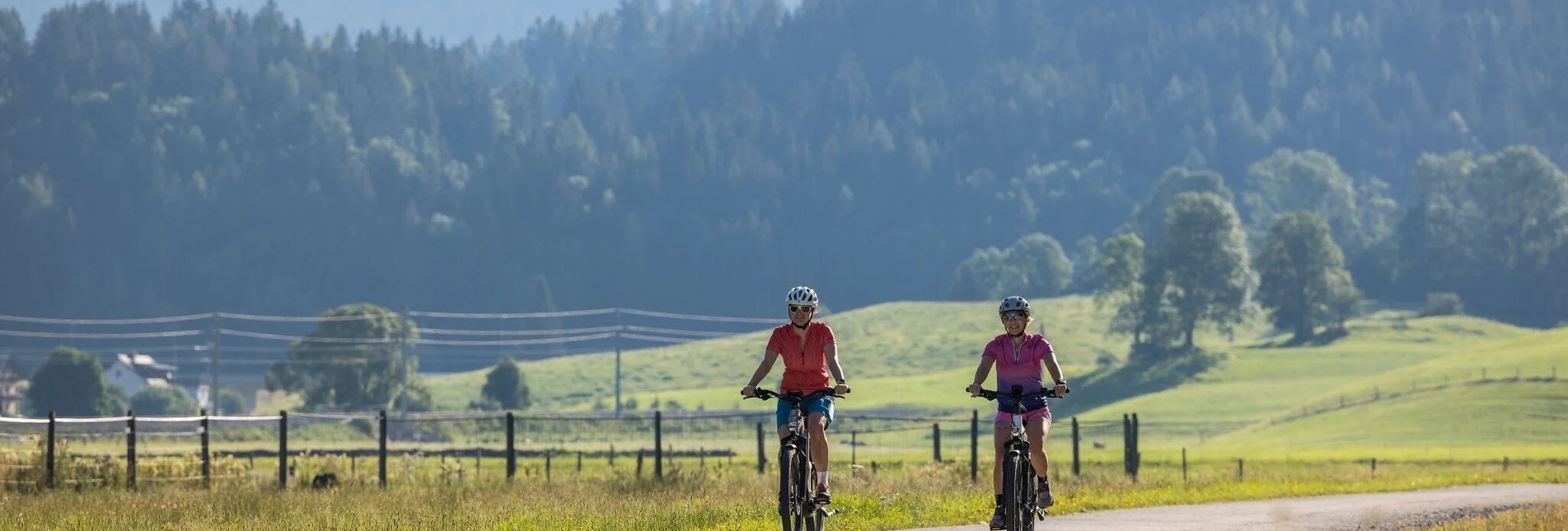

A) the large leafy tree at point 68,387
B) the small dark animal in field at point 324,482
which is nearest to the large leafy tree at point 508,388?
the large leafy tree at point 68,387

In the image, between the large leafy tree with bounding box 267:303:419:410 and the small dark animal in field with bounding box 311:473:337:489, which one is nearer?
the small dark animal in field with bounding box 311:473:337:489

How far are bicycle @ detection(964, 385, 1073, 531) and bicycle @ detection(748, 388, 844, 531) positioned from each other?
5.76ft

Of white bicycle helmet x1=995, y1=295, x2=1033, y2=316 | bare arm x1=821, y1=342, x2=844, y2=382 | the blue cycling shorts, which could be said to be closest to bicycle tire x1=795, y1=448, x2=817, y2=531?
the blue cycling shorts

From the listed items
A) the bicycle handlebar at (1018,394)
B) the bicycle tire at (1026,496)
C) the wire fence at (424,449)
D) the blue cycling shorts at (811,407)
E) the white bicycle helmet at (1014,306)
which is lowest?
the wire fence at (424,449)

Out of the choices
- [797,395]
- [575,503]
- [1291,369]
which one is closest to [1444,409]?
[1291,369]

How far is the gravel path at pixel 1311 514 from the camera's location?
26314 millimetres

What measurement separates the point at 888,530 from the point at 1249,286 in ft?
558

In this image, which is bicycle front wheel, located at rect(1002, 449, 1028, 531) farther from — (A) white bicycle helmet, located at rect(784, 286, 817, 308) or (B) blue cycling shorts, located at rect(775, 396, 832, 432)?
(A) white bicycle helmet, located at rect(784, 286, 817, 308)

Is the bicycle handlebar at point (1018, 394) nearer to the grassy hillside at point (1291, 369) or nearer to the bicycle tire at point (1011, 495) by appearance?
the bicycle tire at point (1011, 495)

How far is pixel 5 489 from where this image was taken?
113 feet

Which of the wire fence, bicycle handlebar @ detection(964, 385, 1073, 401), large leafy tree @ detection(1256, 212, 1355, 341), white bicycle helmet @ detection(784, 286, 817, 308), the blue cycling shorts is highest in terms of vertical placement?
large leafy tree @ detection(1256, 212, 1355, 341)

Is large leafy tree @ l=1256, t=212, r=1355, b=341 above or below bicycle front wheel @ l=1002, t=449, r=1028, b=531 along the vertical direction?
above

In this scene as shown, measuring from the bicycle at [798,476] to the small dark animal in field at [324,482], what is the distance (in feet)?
55.2

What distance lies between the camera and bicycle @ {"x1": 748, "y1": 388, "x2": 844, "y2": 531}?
67.4ft
